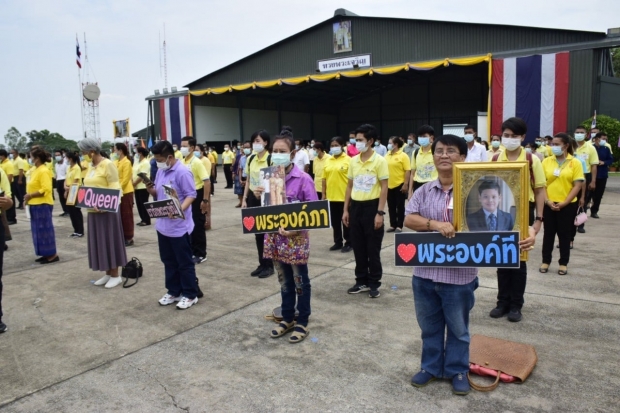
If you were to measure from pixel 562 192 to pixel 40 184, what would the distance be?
23.6 feet

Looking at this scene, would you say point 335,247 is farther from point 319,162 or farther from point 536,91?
point 536,91

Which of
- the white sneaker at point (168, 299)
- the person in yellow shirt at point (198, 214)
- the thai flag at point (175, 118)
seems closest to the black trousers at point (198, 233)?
the person in yellow shirt at point (198, 214)

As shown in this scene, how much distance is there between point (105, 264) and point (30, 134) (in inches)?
1713

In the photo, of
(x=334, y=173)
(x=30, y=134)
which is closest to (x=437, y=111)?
(x=334, y=173)

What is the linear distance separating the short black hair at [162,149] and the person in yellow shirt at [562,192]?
4216 millimetres

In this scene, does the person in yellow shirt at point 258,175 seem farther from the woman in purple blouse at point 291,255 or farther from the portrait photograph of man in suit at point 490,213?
the portrait photograph of man in suit at point 490,213

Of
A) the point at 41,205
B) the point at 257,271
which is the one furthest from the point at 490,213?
the point at 41,205

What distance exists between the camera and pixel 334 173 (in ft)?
23.6

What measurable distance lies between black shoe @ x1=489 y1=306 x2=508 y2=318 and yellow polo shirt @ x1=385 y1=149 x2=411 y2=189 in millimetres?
4098

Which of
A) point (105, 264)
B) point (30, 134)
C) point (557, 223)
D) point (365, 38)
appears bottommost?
point (105, 264)

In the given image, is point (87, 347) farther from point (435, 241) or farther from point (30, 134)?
point (30, 134)

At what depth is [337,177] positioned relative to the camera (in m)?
7.17

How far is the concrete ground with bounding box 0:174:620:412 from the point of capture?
2.97 m

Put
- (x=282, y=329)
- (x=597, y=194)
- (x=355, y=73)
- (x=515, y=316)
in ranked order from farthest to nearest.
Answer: (x=355, y=73) → (x=597, y=194) → (x=515, y=316) → (x=282, y=329)
